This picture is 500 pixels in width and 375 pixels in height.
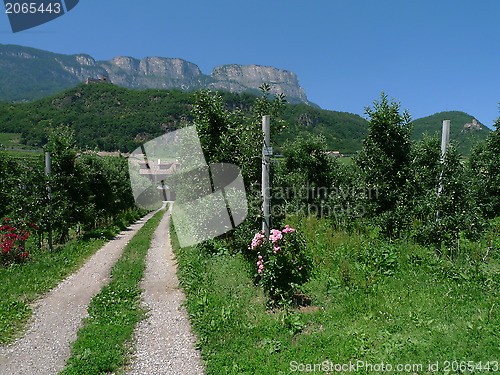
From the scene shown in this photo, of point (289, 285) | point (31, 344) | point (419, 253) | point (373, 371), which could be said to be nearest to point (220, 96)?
point (289, 285)

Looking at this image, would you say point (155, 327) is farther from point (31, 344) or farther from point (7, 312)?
point (7, 312)

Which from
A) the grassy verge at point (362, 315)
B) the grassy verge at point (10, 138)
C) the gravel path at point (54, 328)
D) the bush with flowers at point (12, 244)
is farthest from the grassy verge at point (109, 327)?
the grassy verge at point (10, 138)

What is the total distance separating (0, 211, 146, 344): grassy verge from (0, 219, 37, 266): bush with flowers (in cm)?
46

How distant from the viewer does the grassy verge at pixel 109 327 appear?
4625mm

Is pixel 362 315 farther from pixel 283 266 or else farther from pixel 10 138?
pixel 10 138

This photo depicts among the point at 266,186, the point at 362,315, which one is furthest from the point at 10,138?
the point at 362,315

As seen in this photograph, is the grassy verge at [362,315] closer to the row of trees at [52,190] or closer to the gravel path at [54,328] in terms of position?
the gravel path at [54,328]

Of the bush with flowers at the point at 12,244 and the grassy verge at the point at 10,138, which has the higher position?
the grassy verge at the point at 10,138

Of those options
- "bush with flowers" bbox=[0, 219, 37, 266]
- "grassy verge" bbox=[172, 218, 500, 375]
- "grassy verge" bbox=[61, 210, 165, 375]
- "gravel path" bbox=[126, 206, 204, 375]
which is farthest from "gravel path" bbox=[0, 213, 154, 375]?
"bush with flowers" bbox=[0, 219, 37, 266]

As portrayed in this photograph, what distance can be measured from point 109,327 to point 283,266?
3632mm

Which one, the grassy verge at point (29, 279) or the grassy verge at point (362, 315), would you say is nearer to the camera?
the grassy verge at point (362, 315)

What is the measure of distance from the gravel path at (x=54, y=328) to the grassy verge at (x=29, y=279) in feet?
0.79

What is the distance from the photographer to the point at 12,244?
412 inches

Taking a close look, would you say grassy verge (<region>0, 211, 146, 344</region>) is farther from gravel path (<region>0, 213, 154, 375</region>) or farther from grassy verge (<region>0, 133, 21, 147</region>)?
grassy verge (<region>0, 133, 21, 147</region>)
